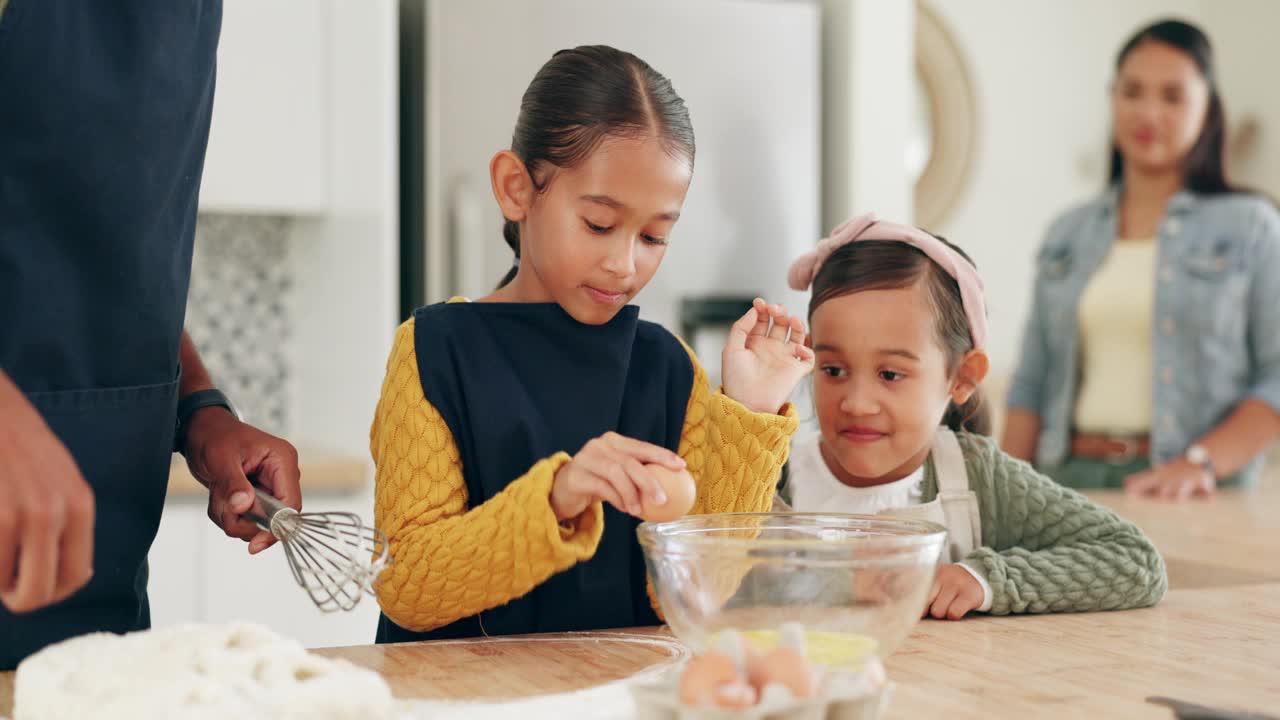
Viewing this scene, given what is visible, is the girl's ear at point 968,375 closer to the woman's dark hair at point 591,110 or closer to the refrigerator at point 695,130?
the woman's dark hair at point 591,110

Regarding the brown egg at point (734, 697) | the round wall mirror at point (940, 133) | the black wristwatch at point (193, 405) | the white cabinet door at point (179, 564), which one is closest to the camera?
the brown egg at point (734, 697)

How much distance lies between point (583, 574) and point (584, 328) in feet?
0.72

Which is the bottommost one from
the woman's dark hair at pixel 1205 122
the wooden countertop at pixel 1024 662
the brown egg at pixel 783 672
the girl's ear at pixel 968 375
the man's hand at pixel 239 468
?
the wooden countertop at pixel 1024 662

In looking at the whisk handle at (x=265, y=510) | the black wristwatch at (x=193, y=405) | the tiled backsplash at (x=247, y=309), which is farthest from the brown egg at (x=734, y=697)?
the tiled backsplash at (x=247, y=309)

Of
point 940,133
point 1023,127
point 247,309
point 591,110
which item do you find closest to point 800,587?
point 591,110

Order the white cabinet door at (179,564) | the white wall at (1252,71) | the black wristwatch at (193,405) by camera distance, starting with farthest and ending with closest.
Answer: the white wall at (1252,71) → the white cabinet door at (179,564) → the black wristwatch at (193,405)

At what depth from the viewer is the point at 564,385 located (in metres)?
1.13

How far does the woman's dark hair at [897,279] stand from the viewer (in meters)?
1.29

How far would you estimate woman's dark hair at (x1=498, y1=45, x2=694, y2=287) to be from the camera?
1.05 metres

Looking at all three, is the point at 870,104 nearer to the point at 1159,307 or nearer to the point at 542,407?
the point at 1159,307

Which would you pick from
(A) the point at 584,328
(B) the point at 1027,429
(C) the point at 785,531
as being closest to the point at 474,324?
(A) the point at 584,328

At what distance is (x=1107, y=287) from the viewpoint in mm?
2475

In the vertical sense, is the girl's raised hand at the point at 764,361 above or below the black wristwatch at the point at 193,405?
above

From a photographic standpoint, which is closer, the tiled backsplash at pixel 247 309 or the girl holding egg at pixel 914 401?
the girl holding egg at pixel 914 401
